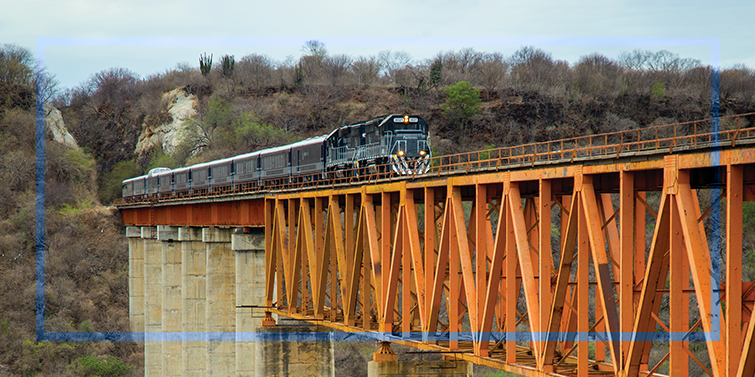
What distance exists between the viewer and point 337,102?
12112 cm

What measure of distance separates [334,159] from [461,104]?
73177 millimetres

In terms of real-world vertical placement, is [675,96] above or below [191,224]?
above

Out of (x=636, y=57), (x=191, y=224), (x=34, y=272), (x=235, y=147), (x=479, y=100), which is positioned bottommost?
(x=34, y=272)

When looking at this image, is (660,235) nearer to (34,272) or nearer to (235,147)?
(34,272)

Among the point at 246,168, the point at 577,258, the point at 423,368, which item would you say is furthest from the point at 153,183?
the point at 577,258

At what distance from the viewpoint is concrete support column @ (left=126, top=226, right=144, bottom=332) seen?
65.8 meters

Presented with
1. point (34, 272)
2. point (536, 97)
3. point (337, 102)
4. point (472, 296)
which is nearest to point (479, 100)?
point (536, 97)

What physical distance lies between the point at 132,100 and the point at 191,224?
83.5 meters

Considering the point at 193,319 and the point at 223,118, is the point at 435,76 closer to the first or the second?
the point at 223,118

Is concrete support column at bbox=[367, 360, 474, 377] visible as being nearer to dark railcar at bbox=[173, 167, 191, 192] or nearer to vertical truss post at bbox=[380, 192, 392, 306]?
vertical truss post at bbox=[380, 192, 392, 306]

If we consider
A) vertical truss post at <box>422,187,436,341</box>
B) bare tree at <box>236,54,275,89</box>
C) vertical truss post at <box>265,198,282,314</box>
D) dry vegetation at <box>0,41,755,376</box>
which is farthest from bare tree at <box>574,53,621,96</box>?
vertical truss post at <box>422,187,436,341</box>

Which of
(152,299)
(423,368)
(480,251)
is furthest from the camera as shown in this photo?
(152,299)

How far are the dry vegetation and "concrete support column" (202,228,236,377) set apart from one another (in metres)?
18.8

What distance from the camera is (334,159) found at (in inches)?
1534
